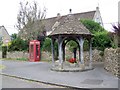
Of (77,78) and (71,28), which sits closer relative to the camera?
(77,78)

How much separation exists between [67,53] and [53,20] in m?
29.2

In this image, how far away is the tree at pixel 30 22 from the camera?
41531 millimetres

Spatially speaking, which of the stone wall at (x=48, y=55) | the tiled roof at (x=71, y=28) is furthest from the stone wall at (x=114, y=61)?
the stone wall at (x=48, y=55)

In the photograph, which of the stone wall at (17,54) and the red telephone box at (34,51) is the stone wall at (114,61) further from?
the stone wall at (17,54)

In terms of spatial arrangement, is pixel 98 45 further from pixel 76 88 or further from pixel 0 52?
pixel 0 52

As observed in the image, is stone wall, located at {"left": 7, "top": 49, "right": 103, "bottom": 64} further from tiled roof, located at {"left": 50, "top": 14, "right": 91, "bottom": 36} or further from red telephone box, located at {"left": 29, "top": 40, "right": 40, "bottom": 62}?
tiled roof, located at {"left": 50, "top": 14, "right": 91, "bottom": 36}

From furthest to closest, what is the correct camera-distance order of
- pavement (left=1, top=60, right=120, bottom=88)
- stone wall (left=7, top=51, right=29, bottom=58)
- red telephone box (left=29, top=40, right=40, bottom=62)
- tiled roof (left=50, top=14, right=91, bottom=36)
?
stone wall (left=7, top=51, right=29, bottom=58) → red telephone box (left=29, top=40, right=40, bottom=62) → tiled roof (left=50, top=14, right=91, bottom=36) → pavement (left=1, top=60, right=120, bottom=88)

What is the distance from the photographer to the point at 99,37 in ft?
90.2

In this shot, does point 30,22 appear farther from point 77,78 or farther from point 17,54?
point 77,78

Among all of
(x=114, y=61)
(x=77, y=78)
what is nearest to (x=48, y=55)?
(x=114, y=61)

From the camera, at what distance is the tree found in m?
41.5

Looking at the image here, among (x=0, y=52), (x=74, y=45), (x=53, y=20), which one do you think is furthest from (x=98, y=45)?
(x=53, y=20)

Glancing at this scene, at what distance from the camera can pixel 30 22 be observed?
42.5 meters

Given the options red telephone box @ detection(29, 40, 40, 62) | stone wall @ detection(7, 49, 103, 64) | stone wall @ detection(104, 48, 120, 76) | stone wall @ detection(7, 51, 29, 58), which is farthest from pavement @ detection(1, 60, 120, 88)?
stone wall @ detection(7, 51, 29, 58)
